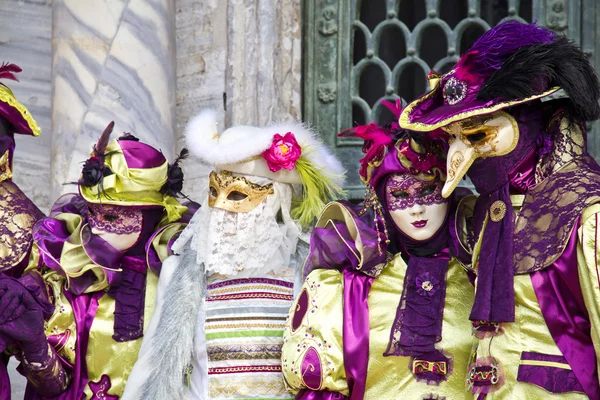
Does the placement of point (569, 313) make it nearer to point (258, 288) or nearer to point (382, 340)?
point (382, 340)

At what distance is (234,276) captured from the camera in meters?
4.61

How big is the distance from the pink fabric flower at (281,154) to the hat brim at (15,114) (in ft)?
3.38

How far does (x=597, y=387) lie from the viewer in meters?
3.66

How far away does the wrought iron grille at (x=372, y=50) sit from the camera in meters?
5.57

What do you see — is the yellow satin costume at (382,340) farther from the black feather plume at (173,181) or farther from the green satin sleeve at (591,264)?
the black feather plume at (173,181)

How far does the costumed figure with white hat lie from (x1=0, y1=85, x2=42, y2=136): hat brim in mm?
699

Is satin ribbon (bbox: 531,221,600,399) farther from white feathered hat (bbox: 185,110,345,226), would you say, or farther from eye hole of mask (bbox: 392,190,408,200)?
white feathered hat (bbox: 185,110,345,226)

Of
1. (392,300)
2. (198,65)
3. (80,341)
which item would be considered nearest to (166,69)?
(198,65)

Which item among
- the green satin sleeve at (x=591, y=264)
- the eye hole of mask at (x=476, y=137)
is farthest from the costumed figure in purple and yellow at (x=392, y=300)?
the green satin sleeve at (x=591, y=264)

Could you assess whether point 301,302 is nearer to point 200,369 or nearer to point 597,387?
point 200,369

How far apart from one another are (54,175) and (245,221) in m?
1.43

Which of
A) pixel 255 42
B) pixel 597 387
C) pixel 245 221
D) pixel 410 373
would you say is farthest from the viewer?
pixel 255 42

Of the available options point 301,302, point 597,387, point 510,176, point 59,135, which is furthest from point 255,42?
point 597,387

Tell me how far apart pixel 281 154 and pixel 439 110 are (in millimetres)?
820
